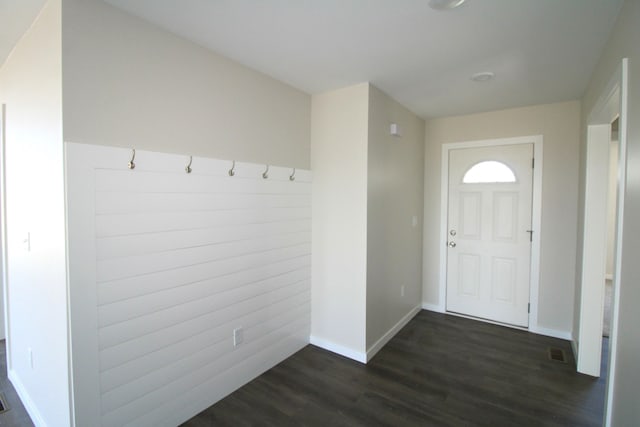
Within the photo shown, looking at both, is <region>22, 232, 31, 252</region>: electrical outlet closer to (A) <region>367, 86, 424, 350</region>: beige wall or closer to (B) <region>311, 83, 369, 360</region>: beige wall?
(B) <region>311, 83, 369, 360</region>: beige wall

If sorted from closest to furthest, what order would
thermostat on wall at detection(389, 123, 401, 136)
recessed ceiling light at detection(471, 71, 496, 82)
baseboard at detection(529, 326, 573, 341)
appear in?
recessed ceiling light at detection(471, 71, 496, 82) → thermostat on wall at detection(389, 123, 401, 136) → baseboard at detection(529, 326, 573, 341)

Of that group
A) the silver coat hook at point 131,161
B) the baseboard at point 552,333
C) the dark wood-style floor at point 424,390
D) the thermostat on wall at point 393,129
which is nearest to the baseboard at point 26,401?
the dark wood-style floor at point 424,390

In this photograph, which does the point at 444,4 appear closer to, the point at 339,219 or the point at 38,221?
the point at 339,219

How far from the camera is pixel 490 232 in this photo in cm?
370

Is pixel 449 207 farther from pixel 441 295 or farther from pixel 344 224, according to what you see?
pixel 344 224

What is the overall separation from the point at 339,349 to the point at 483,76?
2739 millimetres

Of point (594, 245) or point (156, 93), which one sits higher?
point (156, 93)

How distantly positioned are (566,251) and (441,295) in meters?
1.44

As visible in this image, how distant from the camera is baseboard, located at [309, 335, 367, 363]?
2.82 m

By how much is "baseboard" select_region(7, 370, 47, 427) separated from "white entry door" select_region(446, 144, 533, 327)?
A: 401 cm

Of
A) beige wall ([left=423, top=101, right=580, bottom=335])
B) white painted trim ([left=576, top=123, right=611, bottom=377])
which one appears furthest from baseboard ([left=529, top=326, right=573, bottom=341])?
white painted trim ([left=576, top=123, right=611, bottom=377])

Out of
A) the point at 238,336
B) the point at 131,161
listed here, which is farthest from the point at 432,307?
the point at 131,161

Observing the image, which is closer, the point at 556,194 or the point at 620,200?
the point at 620,200

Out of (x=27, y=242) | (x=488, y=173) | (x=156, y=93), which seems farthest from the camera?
(x=488, y=173)
